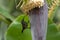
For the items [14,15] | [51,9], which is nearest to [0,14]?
[14,15]

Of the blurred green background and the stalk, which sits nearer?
the stalk

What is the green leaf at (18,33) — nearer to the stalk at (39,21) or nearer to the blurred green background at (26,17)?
the blurred green background at (26,17)

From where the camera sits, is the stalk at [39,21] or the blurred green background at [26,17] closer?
the stalk at [39,21]

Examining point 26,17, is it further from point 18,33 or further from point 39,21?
point 39,21

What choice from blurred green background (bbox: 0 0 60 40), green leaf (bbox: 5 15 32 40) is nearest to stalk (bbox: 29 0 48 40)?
blurred green background (bbox: 0 0 60 40)

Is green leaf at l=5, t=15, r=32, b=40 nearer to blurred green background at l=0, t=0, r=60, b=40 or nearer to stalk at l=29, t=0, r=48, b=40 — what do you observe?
blurred green background at l=0, t=0, r=60, b=40

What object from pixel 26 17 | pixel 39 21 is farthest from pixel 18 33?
pixel 39 21

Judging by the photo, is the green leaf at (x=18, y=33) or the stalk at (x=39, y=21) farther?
the green leaf at (x=18, y=33)

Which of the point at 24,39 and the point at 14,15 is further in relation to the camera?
the point at 14,15

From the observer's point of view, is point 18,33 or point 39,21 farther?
point 18,33

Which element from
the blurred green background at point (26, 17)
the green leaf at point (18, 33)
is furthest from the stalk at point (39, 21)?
the green leaf at point (18, 33)

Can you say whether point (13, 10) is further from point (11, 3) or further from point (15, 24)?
point (15, 24)
